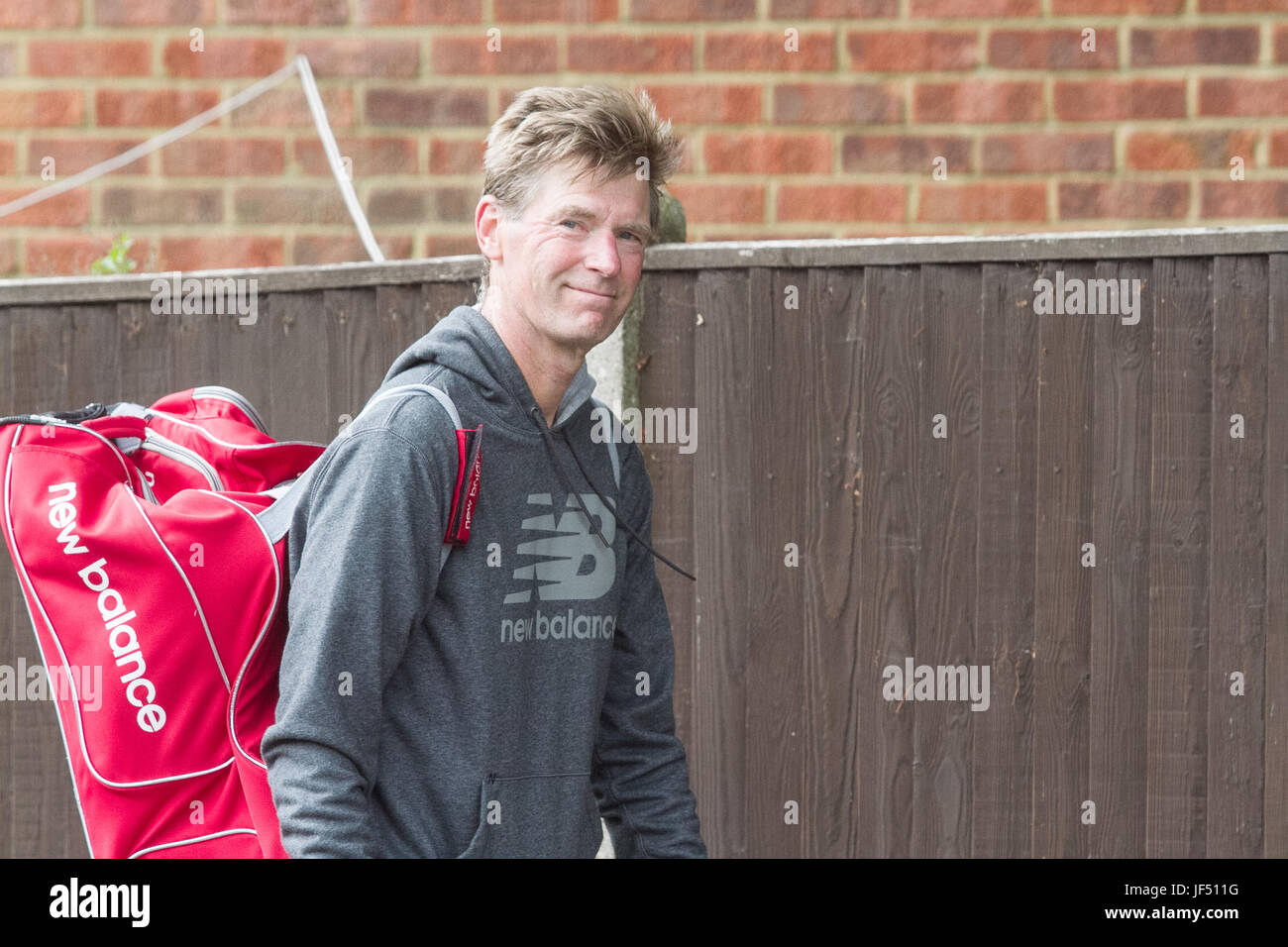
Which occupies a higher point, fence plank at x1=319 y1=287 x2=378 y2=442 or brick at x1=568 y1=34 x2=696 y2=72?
brick at x1=568 y1=34 x2=696 y2=72

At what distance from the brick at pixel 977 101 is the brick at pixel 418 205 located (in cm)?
154

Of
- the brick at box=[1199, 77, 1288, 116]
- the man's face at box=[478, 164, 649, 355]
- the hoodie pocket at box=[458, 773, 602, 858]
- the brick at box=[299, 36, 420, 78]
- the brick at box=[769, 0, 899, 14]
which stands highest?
the brick at box=[769, 0, 899, 14]

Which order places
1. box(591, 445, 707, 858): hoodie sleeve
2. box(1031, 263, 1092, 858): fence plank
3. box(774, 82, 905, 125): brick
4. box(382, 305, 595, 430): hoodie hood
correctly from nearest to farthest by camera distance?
box(382, 305, 595, 430): hoodie hood → box(591, 445, 707, 858): hoodie sleeve → box(1031, 263, 1092, 858): fence plank → box(774, 82, 905, 125): brick

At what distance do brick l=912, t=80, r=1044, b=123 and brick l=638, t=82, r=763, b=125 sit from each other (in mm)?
536

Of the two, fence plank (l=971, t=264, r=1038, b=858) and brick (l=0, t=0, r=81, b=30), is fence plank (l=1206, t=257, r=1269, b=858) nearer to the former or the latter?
fence plank (l=971, t=264, r=1038, b=858)

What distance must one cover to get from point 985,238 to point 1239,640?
1.23m

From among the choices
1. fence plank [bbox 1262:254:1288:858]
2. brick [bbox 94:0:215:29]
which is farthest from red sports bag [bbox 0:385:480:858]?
brick [bbox 94:0:215:29]

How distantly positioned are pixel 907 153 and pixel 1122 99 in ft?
2.31

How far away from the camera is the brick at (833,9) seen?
13.9 feet

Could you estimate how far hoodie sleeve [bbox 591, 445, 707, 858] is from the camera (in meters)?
2.17

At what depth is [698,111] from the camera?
4.31 metres

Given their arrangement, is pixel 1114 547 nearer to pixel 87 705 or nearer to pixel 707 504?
pixel 707 504

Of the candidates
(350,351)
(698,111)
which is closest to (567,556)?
(350,351)
